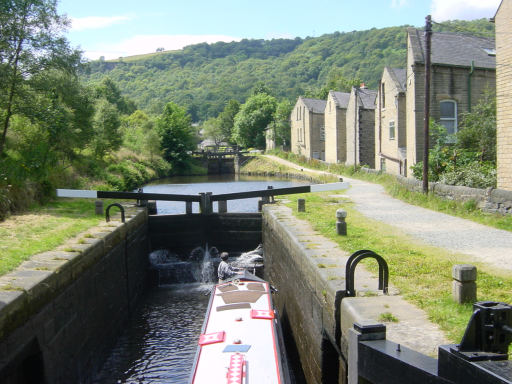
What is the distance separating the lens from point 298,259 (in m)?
10.2

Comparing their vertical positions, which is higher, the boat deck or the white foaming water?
the boat deck

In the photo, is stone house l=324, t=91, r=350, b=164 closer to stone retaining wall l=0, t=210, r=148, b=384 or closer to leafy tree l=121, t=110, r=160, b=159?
leafy tree l=121, t=110, r=160, b=159

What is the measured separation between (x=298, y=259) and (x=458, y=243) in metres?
3.40

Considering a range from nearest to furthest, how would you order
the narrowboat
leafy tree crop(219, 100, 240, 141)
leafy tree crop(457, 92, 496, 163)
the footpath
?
the narrowboat → the footpath → leafy tree crop(457, 92, 496, 163) → leafy tree crop(219, 100, 240, 141)

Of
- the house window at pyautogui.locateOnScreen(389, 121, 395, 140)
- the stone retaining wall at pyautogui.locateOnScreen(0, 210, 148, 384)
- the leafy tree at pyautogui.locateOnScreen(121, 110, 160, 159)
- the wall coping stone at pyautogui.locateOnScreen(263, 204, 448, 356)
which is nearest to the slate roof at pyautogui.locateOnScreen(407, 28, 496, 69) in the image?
the house window at pyautogui.locateOnScreen(389, 121, 395, 140)

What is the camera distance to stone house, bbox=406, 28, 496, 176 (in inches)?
939

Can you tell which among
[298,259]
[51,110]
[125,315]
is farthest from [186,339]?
[51,110]

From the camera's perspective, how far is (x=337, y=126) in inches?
1673

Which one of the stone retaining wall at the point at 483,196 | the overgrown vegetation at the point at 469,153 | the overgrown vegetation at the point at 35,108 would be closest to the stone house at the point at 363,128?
the overgrown vegetation at the point at 469,153

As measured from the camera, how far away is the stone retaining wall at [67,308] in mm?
6723

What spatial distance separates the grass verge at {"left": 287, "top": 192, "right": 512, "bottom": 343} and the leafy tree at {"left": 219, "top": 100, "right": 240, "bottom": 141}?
88129 millimetres

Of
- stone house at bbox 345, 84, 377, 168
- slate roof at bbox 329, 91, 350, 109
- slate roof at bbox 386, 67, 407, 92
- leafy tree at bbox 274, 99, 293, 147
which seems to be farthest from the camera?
leafy tree at bbox 274, 99, 293, 147

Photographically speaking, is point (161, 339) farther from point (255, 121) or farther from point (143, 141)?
point (255, 121)

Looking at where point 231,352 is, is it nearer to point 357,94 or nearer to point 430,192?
point 430,192
